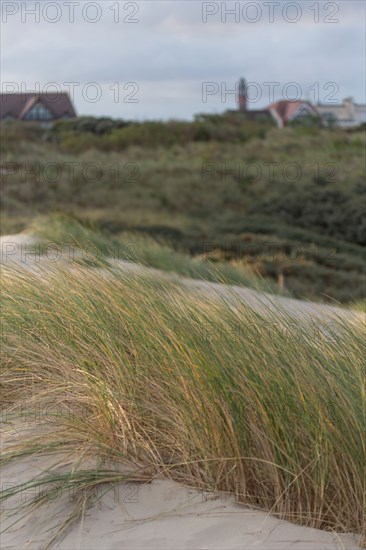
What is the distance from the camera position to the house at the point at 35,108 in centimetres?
3602

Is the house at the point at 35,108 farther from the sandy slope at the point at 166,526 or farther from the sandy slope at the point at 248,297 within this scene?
the sandy slope at the point at 166,526

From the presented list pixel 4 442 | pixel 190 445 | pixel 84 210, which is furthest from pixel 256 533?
pixel 84 210

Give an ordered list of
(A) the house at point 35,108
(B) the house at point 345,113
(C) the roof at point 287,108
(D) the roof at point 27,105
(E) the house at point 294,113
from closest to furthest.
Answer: (D) the roof at point 27,105 → (A) the house at point 35,108 → (E) the house at point 294,113 → (C) the roof at point 287,108 → (B) the house at point 345,113

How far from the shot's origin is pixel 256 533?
105 inches

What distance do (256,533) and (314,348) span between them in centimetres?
80

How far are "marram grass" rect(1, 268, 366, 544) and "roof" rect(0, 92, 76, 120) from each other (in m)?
31.0

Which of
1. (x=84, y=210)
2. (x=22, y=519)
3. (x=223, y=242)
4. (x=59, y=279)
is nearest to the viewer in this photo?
(x=22, y=519)

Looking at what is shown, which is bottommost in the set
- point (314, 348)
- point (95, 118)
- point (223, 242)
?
point (223, 242)

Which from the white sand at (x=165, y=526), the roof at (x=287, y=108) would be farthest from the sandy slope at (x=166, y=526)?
the roof at (x=287, y=108)

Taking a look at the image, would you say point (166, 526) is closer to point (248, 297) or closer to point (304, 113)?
point (248, 297)

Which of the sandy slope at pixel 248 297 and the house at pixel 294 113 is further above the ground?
the house at pixel 294 113

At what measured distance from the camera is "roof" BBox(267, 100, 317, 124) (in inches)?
1918

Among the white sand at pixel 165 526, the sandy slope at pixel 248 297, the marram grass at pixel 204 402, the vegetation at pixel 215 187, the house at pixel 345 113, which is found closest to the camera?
the white sand at pixel 165 526

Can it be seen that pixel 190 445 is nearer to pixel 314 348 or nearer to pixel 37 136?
pixel 314 348
